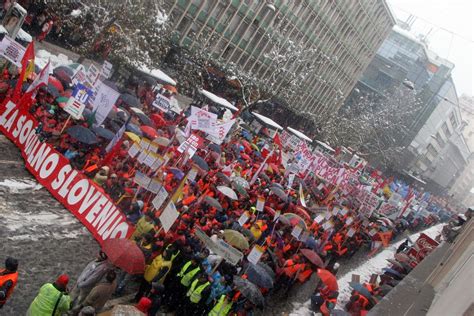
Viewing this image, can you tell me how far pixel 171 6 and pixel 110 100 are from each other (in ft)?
87.8

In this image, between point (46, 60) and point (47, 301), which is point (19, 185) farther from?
point (46, 60)

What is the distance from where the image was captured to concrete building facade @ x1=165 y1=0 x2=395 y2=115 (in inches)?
1555

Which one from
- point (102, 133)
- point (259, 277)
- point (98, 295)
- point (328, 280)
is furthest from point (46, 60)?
point (328, 280)

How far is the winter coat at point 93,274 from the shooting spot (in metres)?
6.98

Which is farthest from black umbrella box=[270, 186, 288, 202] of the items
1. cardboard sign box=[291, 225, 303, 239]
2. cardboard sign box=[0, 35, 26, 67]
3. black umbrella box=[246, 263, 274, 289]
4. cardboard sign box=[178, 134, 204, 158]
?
cardboard sign box=[0, 35, 26, 67]

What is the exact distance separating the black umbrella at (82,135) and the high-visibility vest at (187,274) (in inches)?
186

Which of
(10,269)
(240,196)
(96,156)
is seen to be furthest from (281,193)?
(10,269)

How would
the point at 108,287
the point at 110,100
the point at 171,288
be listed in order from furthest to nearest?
1. the point at 110,100
2. the point at 171,288
3. the point at 108,287

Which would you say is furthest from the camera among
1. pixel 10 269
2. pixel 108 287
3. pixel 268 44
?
pixel 268 44

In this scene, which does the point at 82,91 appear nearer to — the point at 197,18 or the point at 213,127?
the point at 213,127

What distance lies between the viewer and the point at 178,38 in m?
37.9

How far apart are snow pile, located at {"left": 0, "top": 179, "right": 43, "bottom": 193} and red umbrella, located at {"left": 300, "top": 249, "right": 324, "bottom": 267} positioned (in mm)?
7621

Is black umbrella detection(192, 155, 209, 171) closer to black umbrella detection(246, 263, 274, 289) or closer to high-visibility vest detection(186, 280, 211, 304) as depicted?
black umbrella detection(246, 263, 274, 289)

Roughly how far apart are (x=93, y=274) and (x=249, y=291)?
2947mm
